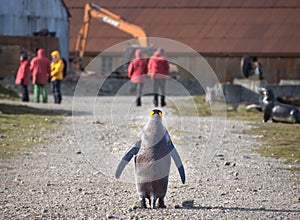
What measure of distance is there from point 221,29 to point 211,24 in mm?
885


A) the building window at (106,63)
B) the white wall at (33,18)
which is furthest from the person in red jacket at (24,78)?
the building window at (106,63)

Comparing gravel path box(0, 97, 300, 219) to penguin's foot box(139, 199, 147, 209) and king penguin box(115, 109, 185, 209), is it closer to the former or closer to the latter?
penguin's foot box(139, 199, 147, 209)

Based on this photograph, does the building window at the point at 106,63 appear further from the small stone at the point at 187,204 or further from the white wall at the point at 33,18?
the small stone at the point at 187,204

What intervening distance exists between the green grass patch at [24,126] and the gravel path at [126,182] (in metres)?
0.29

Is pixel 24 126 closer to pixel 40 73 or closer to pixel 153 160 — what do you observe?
pixel 40 73

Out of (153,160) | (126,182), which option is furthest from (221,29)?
(153,160)

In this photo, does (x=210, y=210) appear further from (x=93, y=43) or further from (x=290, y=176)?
(x=93, y=43)

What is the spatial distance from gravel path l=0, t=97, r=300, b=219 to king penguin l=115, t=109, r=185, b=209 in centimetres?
22

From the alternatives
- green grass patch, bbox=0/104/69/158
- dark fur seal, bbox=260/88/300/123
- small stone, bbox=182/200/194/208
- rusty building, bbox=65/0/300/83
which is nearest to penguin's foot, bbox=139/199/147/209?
small stone, bbox=182/200/194/208

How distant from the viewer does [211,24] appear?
163ft

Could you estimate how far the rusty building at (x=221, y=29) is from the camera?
46.8m

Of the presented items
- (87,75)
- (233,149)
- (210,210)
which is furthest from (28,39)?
(210,210)

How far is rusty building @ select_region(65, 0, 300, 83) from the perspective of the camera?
46.8 m

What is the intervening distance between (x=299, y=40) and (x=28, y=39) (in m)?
17.0
